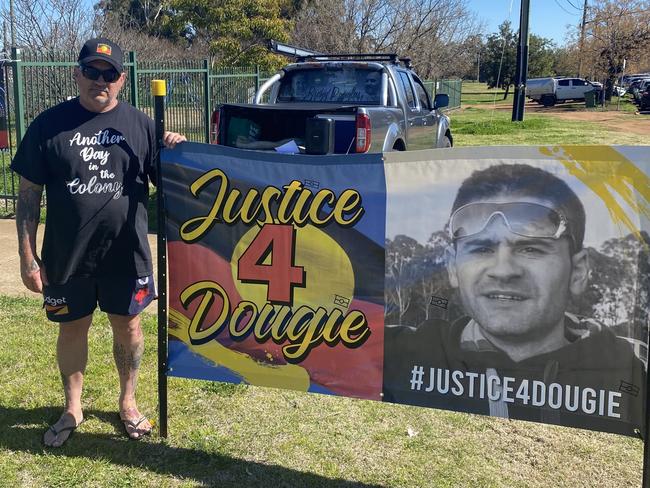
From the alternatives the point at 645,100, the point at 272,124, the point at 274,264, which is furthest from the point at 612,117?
the point at 274,264

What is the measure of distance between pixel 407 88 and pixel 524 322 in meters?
6.55

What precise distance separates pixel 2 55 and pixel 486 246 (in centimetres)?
1774

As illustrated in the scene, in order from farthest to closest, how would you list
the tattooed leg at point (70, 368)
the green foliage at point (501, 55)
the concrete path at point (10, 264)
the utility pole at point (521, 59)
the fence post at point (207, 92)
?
the green foliage at point (501, 55)
the utility pole at point (521, 59)
the fence post at point (207, 92)
the concrete path at point (10, 264)
the tattooed leg at point (70, 368)

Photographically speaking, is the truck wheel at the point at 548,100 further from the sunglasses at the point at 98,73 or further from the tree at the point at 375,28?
the sunglasses at the point at 98,73

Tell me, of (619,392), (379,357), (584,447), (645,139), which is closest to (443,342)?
(379,357)

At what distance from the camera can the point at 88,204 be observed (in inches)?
126

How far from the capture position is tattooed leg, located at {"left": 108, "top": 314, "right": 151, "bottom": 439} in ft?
11.5

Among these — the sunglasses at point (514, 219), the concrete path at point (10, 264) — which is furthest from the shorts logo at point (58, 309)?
the concrete path at point (10, 264)

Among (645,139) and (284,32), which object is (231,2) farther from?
(645,139)

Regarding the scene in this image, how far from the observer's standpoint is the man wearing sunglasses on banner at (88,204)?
10.3 feet

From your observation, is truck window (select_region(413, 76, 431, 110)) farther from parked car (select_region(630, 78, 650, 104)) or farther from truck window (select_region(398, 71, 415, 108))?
parked car (select_region(630, 78, 650, 104))

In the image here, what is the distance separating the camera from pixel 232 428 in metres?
3.66

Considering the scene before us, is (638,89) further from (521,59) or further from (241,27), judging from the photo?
(241,27)

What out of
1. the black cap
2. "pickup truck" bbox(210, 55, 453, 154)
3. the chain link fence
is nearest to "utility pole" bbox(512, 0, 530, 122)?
the chain link fence
